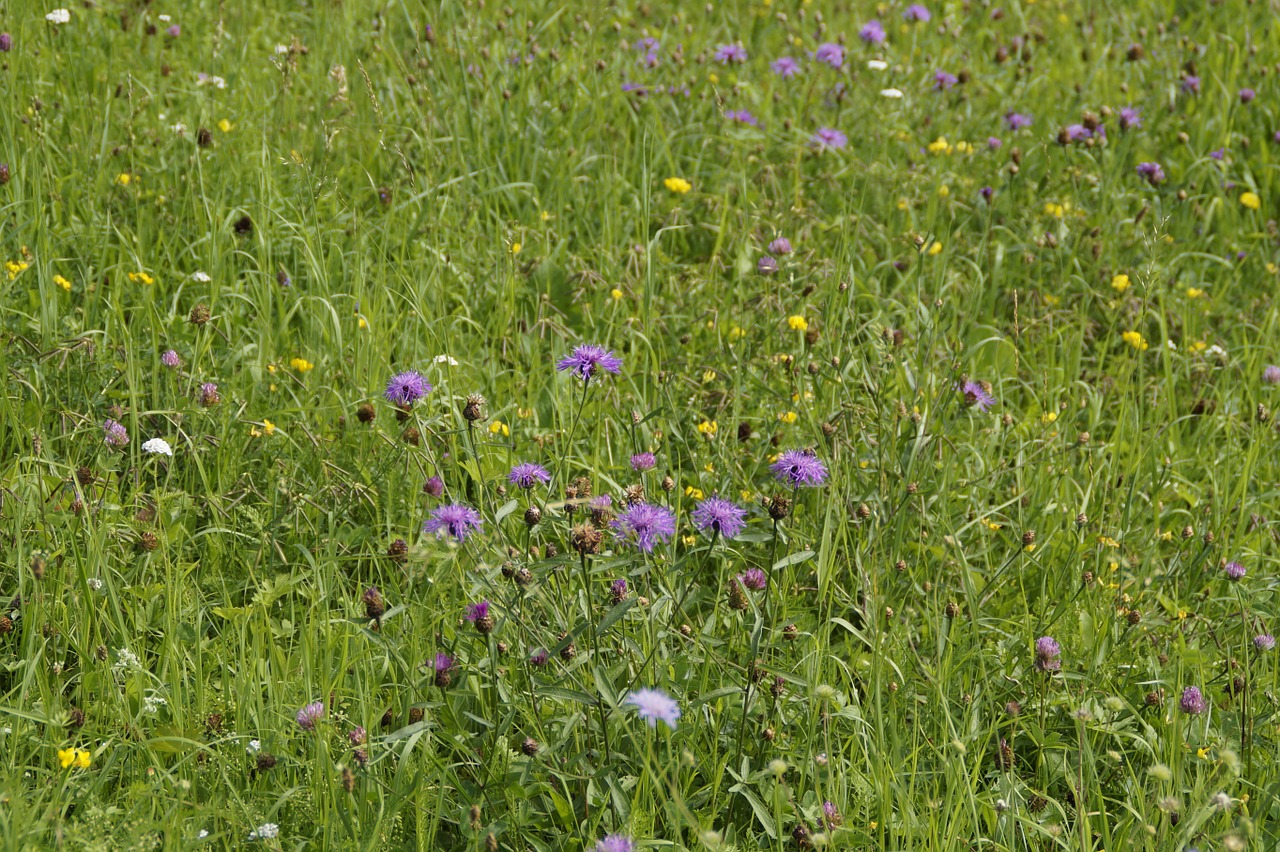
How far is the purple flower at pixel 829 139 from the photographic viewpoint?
3.80 metres

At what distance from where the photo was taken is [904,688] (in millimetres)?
2059

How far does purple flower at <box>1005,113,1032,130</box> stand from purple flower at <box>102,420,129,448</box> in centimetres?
298

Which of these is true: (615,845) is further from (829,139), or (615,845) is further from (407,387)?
(829,139)

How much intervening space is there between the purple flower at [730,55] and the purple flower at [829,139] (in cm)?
53

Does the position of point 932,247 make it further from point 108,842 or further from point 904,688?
point 108,842

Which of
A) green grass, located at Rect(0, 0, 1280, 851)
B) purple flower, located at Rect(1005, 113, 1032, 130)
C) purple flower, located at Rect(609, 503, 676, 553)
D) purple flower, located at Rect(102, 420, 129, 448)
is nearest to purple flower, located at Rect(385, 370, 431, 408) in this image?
green grass, located at Rect(0, 0, 1280, 851)

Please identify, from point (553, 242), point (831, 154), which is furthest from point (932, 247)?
point (553, 242)

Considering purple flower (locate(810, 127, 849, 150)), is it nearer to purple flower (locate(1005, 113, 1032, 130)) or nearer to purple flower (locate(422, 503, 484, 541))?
purple flower (locate(1005, 113, 1032, 130))

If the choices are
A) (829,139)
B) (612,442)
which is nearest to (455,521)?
(612,442)

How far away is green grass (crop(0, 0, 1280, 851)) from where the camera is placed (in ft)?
5.96

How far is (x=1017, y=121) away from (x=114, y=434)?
3.00 m

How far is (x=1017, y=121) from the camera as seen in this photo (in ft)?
13.2

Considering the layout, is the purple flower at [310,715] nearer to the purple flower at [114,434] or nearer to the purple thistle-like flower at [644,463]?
the purple thistle-like flower at [644,463]

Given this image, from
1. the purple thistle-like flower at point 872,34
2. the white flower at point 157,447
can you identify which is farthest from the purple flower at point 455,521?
the purple thistle-like flower at point 872,34
